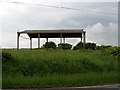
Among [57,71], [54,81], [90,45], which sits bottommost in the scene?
[54,81]

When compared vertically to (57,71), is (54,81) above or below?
below

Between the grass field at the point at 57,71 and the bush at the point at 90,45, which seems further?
the bush at the point at 90,45

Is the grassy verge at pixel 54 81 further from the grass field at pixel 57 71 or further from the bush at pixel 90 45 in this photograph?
the bush at pixel 90 45

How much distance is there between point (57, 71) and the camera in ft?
51.5

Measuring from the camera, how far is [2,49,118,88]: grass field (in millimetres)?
11891

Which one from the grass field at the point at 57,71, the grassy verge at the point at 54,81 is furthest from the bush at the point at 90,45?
the grassy verge at the point at 54,81

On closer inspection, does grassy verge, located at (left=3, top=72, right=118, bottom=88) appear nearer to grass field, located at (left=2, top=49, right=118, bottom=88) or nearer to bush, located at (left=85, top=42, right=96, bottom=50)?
grass field, located at (left=2, top=49, right=118, bottom=88)

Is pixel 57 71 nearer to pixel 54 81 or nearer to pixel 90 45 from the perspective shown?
pixel 54 81

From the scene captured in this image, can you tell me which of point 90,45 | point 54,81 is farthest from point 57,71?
point 90,45

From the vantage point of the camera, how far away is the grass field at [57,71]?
1189cm

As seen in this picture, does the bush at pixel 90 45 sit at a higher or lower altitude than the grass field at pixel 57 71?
higher

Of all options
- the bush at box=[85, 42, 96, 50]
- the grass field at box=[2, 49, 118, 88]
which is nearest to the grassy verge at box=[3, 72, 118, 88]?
the grass field at box=[2, 49, 118, 88]

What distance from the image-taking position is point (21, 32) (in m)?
26.1

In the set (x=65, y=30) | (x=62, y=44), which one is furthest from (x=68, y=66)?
(x=62, y=44)
